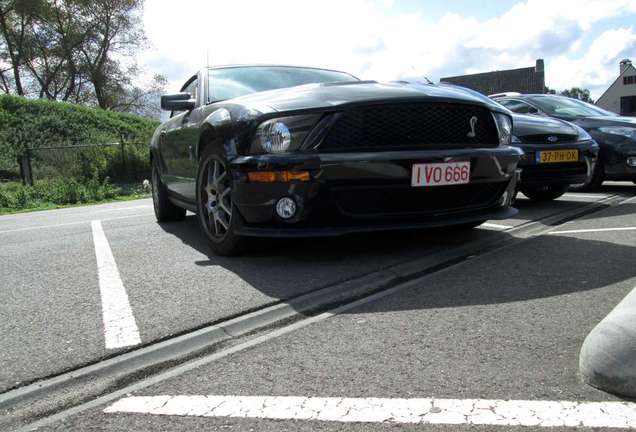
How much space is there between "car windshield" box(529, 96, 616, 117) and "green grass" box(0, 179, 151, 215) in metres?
10.0

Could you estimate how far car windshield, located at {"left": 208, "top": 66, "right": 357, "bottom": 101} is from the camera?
477 cm

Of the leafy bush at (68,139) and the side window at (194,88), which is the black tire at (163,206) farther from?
the leafy bush at (68,139)

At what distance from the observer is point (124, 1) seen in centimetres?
3472

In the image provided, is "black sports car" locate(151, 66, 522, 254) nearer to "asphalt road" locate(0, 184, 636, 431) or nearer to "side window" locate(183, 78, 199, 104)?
"asphalt road" locate(0, 184, 636, 431)

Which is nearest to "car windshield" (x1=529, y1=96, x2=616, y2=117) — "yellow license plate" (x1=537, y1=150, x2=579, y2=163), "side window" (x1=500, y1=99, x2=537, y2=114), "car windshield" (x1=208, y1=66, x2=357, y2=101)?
"side window" (x1=500, y1=99, x2=537, y2=114)

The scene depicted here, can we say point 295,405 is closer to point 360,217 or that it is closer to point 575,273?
point 360,217

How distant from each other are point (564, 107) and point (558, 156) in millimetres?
2766

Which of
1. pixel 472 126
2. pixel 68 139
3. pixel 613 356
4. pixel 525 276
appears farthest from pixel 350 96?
pixel 68 139

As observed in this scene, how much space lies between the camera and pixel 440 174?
366cm

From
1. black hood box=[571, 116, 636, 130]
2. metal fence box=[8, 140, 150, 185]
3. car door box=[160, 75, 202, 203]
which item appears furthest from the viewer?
metal fence box=[8, 140, 150, 185]

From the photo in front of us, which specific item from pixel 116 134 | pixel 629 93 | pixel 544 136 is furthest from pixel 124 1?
pixel 629 93

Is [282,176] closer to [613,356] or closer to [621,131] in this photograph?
[613,356]

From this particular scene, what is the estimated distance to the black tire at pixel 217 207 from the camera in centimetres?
385

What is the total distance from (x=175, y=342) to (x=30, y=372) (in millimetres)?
540
